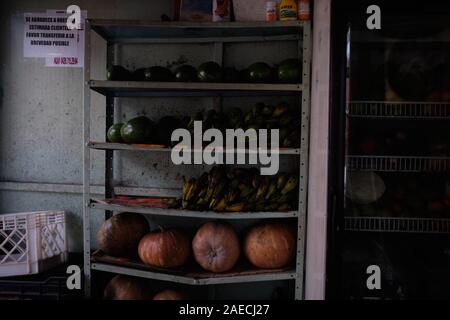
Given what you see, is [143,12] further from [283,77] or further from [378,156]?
[378,156]

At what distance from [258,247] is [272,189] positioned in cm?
43

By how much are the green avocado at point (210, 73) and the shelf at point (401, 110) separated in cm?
94

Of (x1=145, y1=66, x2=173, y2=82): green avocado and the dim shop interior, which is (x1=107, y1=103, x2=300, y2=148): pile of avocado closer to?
the dim shop interior

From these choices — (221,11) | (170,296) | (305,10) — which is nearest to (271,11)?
(305,10)

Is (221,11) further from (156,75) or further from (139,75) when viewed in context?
(139,75)

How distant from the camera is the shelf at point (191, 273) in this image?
2561 millimetres

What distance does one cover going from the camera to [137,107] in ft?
10.4

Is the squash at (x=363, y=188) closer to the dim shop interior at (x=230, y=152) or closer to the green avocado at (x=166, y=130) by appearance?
the dim shop interior at (x=230, y=152)

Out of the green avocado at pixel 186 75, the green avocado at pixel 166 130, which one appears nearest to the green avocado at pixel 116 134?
the green avocado at pixel 166 130

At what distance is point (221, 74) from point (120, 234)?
1.42 meters

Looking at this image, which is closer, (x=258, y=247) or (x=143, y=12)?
(x=258, y=247)

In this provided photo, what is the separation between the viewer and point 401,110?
2.33 meters

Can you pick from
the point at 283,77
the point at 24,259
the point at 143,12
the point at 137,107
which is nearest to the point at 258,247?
the point at 283,77

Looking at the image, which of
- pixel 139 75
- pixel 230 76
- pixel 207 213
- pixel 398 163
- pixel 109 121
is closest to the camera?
pixel 398 163
